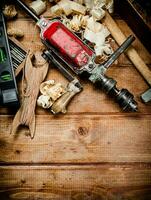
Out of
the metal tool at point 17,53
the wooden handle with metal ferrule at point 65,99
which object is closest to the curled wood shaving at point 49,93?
the wooden handle with metal ferrule at point 65,99

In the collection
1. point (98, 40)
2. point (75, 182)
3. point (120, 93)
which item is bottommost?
point (75, 182)

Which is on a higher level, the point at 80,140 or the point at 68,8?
the point at 68,8

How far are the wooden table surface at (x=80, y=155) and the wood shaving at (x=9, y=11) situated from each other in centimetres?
36

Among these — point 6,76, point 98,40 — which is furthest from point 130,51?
point 6,76

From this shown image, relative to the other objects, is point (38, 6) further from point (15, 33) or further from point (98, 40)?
point (98, 40)

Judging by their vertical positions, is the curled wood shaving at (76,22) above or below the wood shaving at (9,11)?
below

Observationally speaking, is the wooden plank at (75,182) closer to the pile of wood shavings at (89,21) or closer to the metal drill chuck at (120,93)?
the metal drill chuck at (120,93)

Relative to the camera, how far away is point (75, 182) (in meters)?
1.37

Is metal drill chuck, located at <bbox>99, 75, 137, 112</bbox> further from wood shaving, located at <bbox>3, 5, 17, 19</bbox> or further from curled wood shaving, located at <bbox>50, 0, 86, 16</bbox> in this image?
wood shaving, located at <bbox>3, 5, 17, 19</bbox>

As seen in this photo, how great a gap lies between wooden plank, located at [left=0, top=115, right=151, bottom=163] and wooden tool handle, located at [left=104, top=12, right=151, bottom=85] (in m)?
0.16

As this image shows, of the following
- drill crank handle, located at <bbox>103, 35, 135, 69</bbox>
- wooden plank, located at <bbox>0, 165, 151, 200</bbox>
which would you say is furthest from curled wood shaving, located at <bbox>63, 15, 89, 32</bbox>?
wooden plank, located at <bbox>0, 165, 151, 200</bbox>

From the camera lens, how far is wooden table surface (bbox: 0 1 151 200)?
1361 millimetres

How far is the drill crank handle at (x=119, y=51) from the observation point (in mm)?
1342

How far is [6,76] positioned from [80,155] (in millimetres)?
395
